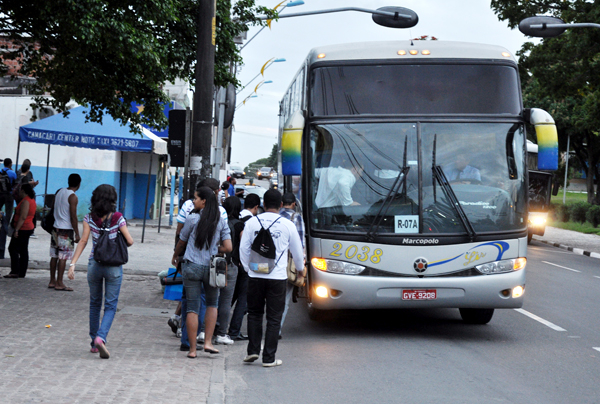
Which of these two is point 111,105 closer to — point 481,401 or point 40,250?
point 40,250

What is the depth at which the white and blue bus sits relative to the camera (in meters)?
8.72

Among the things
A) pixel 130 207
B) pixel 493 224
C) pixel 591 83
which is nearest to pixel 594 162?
pixel 591 83

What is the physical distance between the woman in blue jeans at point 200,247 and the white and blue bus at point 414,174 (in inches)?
51.2

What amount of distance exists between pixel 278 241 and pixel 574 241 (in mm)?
25557

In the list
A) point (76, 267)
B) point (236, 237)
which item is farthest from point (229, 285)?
point (76, 267)

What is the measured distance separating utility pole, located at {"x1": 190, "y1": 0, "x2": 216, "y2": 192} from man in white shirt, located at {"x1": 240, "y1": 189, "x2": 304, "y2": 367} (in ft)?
10.1

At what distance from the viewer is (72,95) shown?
42.5 feet

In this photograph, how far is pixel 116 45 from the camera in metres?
10.8

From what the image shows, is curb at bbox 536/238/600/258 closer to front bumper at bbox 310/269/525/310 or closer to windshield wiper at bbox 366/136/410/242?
front bumper at bbox 310/269/525/310

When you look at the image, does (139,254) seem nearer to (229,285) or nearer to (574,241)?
(229,285)

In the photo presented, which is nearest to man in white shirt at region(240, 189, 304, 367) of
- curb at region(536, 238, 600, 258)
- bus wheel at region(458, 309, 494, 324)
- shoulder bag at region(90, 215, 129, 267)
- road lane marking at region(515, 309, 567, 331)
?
shoulder bag at region(90, 215, 129, 267)

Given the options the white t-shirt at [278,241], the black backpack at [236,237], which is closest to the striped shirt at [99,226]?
the white t-shirt at [278,241]

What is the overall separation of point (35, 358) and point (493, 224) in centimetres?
514

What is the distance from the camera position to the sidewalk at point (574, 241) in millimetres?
26281
